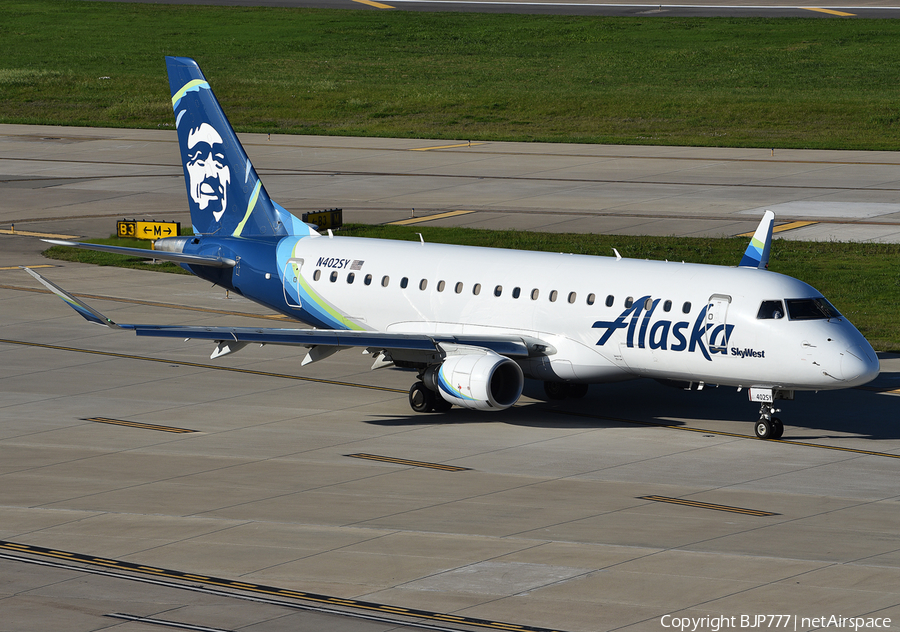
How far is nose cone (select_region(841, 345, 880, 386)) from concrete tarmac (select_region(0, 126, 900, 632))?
1.88 m

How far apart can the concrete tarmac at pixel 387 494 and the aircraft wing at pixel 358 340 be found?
6.33 feet

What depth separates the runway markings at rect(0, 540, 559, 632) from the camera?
70.2 ft

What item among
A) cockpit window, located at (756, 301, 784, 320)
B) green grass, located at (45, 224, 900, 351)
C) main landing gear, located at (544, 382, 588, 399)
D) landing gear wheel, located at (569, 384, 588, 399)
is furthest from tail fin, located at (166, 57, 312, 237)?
green grass, located at (45, 224, 900, 351)

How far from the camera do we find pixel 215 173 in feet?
143

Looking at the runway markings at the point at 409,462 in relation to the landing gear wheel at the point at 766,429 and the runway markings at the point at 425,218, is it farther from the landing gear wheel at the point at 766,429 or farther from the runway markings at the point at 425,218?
the runway markings at the point at 425,218

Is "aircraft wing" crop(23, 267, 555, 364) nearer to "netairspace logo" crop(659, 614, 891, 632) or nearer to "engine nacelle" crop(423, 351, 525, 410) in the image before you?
"engine nacelle" crop(423, 351, 525, 410)

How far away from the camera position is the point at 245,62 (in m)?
126

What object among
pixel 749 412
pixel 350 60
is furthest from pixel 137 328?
pixel 350 60

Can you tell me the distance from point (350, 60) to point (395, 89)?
15211 mm

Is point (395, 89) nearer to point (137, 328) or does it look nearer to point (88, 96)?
point (88, 96)

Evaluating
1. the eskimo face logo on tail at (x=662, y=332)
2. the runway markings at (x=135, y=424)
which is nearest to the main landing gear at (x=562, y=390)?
the eskimo face logo on tail at (x=662, y=332)

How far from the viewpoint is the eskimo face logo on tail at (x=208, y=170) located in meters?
43.2

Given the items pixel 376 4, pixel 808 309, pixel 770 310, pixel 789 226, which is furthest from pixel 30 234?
pixel 376 4

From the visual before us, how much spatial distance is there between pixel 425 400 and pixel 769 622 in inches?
659
